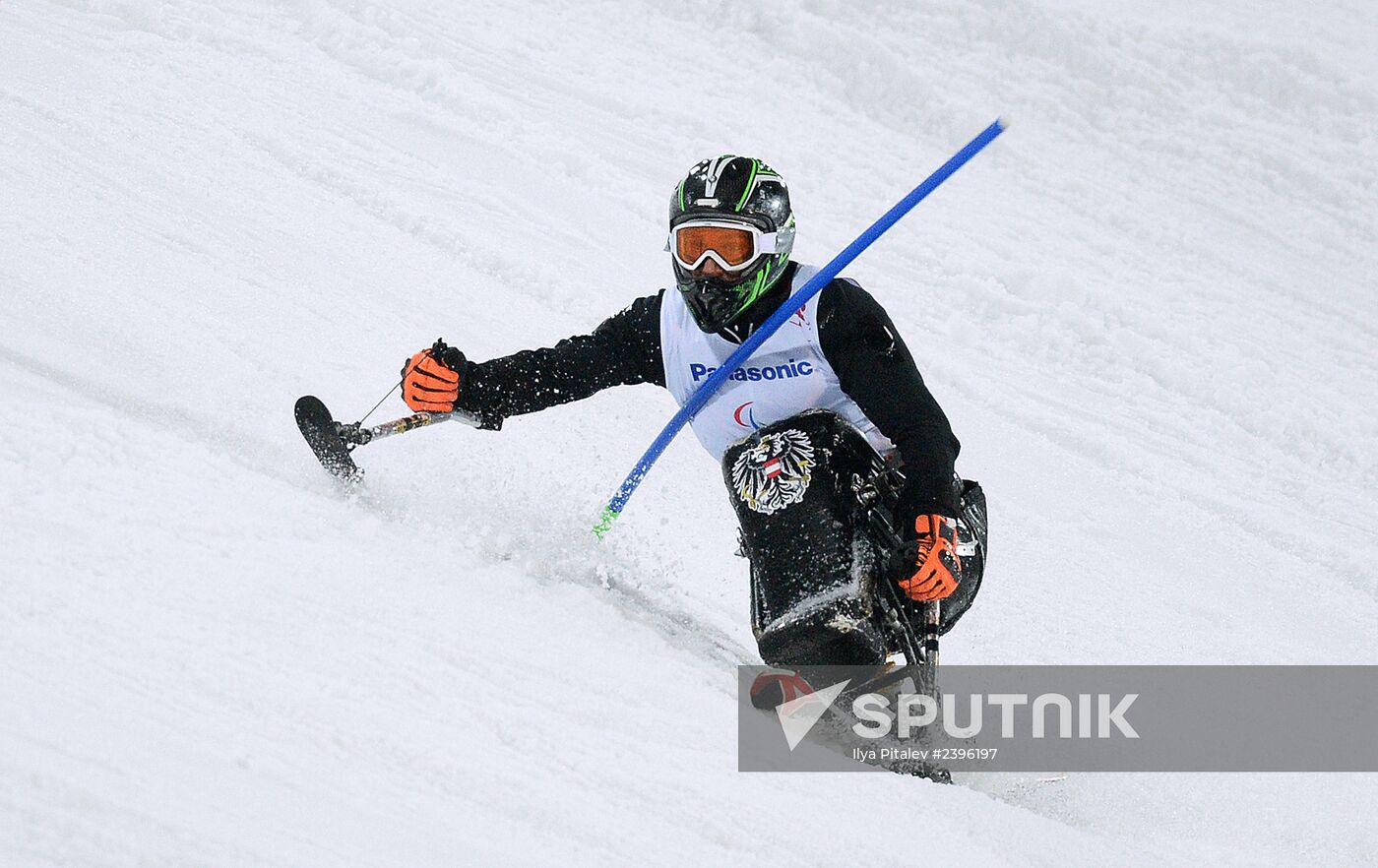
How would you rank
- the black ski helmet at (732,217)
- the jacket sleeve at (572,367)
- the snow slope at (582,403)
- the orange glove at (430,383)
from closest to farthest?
the snow slope at (582,403)
the black ski helmet at (732,217)
the orange glove at (430,383)
the jacket sleeve at (572,367)

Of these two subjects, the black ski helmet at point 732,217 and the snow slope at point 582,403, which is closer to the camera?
the snow slope at point 582,403

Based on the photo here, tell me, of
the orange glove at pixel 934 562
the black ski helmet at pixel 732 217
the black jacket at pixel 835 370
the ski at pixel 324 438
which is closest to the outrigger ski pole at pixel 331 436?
the ski at pixel 324 438

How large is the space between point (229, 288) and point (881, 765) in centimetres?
376

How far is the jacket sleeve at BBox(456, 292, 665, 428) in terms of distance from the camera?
13.2ft

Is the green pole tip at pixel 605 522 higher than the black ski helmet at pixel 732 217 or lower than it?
lower

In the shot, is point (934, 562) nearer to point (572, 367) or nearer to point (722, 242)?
point (722, 242)

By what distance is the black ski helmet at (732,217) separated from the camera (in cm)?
370

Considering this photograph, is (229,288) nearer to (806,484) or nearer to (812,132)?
(806,484)

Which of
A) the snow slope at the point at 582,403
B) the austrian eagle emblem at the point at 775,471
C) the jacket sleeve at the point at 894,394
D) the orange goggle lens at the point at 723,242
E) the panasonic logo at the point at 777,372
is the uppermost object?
the orange goggle lens at the point at 723,242

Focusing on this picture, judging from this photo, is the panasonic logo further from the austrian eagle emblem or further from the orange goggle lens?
the orange goggle lens

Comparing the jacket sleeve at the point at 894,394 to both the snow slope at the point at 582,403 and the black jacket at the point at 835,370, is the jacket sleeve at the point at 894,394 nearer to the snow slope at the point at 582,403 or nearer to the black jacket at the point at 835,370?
the black jacket at the point at 835,370

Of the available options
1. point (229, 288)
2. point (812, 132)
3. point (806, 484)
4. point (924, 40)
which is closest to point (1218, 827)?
point (806, 484)

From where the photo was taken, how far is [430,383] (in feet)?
12.7

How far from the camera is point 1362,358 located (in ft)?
28.0
